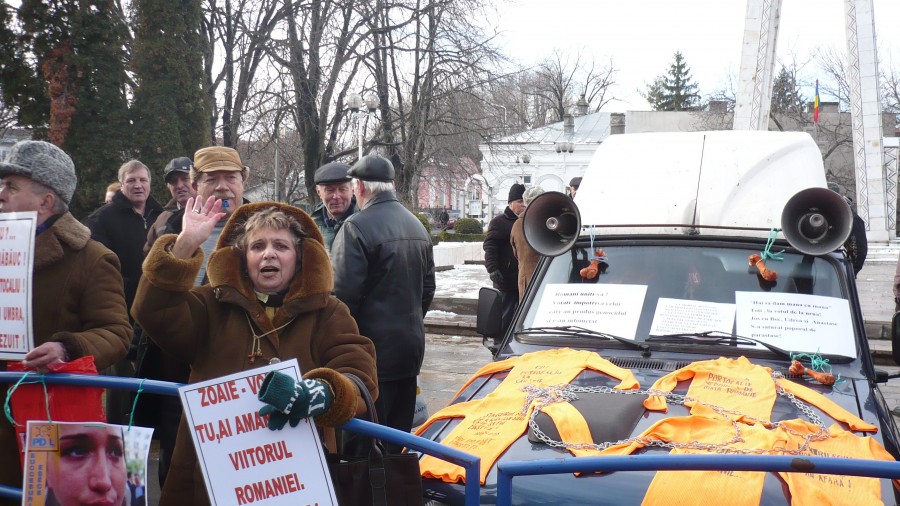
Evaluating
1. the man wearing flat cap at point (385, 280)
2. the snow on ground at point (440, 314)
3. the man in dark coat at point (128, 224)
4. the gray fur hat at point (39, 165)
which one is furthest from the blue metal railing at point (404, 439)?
the snow on ground at point (440, 314)

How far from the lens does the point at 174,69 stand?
17.1 meters

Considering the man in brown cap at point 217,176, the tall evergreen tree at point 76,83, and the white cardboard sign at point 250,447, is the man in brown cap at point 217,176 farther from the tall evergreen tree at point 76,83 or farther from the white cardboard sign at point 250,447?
the tall evergreen tree at point 76,83

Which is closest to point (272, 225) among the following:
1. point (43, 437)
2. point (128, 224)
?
point (43, 437)

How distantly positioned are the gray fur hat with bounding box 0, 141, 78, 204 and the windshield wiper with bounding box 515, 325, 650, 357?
2.28 metres

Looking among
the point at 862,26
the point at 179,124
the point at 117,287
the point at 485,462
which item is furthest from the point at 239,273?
the point at 862,26

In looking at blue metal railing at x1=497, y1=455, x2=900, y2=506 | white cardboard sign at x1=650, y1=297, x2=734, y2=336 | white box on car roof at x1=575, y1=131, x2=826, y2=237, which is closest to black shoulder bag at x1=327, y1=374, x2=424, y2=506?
blue metal railing at x1=497, y1=455, x2=900, y2=506

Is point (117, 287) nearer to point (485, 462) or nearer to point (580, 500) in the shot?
point (485, 462)

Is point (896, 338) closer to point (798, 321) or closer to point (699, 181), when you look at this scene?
point (798, 321)

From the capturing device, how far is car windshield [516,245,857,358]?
13.8 feet

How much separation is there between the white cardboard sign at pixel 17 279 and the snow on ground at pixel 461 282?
11714mm

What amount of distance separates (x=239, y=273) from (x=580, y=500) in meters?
1.47

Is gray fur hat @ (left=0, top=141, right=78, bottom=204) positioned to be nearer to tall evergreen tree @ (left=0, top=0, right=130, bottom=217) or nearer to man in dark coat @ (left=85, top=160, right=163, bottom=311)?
man in dark coat @ (left=85, top=160, right=163, bottom=311)

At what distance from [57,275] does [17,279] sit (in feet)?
0.71

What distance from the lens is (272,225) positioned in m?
3.29
